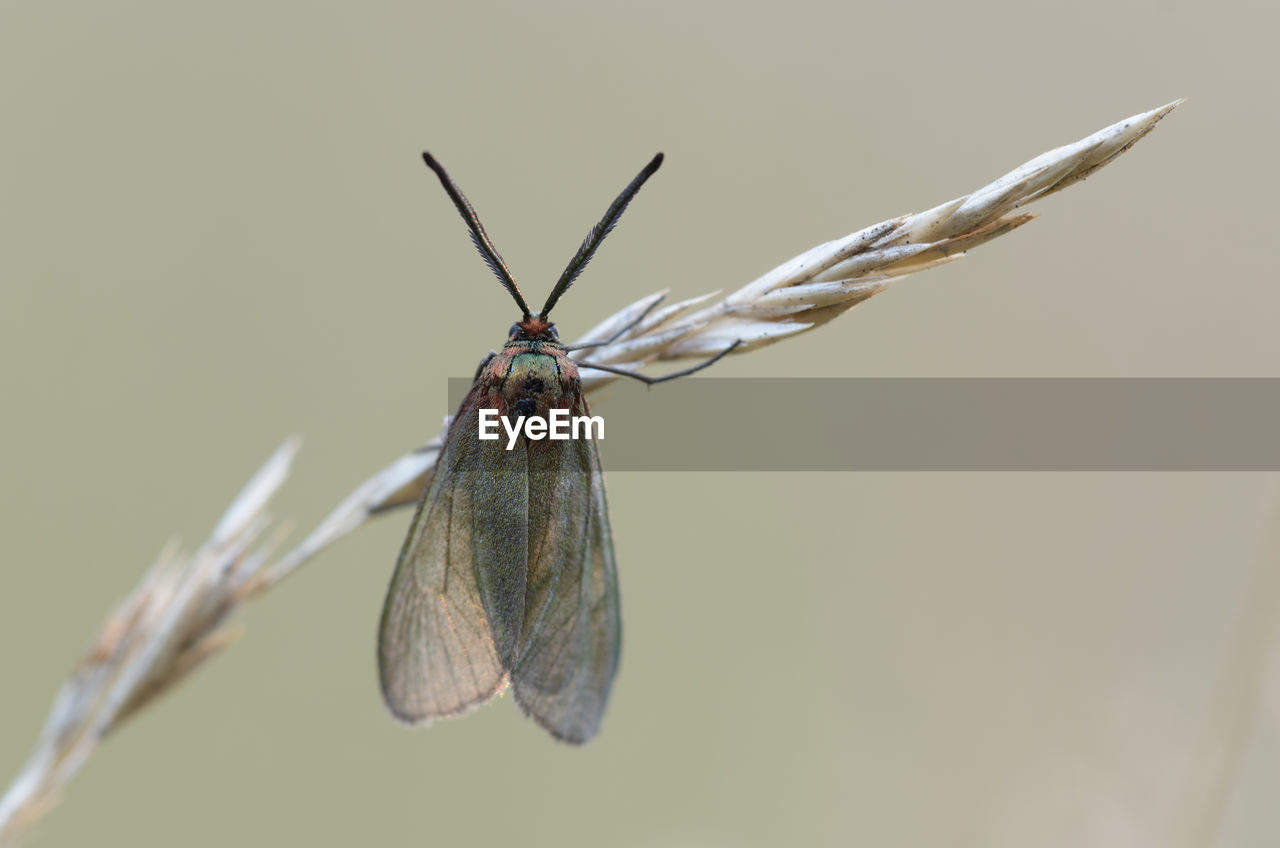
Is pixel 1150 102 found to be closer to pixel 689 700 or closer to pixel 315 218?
pixel 689 700

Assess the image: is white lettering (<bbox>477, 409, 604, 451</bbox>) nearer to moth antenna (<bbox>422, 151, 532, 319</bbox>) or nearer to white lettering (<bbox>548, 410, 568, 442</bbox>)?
white lettering (<bbox>548, 410, 568, 442</bbox>)

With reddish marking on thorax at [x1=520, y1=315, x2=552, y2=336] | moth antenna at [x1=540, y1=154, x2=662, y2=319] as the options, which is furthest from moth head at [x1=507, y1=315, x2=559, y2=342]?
moth antenna at [x1=540, y1=154, x2=662, y2=319]

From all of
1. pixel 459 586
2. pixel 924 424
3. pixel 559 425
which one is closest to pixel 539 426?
pixel 559 425

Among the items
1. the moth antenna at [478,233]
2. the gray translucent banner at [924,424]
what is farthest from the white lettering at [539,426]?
the gray translucent banner at [924,424]

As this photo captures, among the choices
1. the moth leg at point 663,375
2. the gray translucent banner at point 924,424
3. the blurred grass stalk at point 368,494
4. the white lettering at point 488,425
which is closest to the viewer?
the blurred grass stalk at point 368,494

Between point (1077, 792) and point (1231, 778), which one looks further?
point (1077, 792)

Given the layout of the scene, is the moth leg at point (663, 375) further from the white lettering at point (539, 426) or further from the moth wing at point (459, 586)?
the moth wing at point (459, 586)

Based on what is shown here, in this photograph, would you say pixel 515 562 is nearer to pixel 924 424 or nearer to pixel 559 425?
pixel 559 425

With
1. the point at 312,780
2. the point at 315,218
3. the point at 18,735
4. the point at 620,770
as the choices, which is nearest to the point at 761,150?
the point at 315,218
